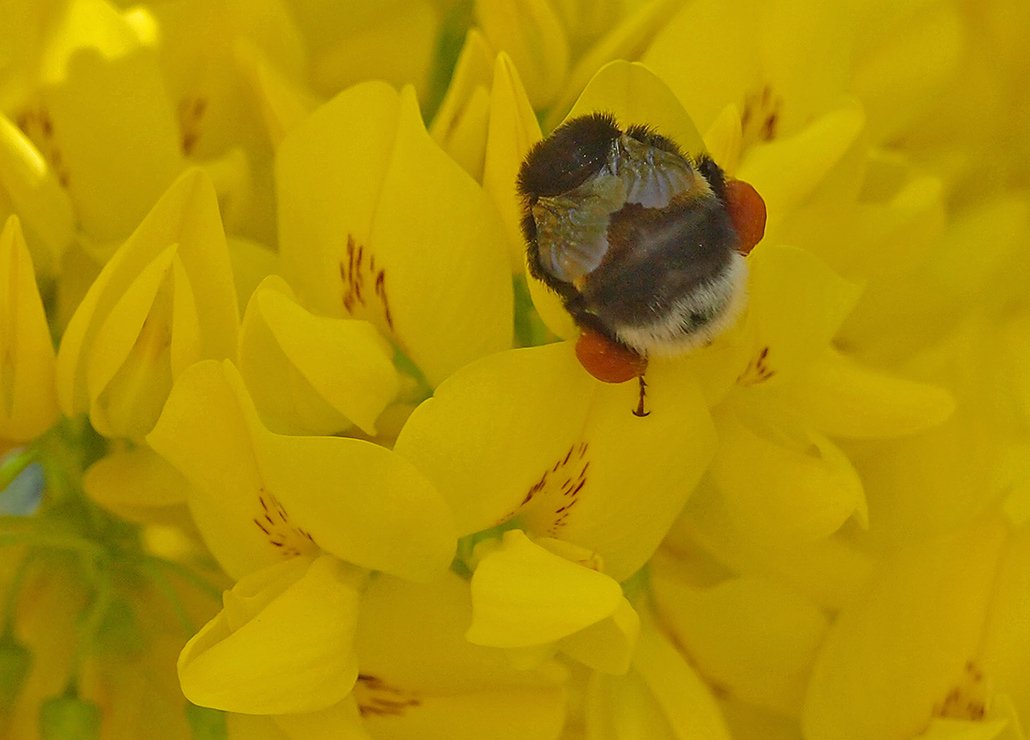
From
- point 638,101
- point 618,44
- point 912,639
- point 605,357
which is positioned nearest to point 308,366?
point 605,357

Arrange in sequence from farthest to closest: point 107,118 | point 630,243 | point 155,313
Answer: point 107,118, point 155,313, point 630,243

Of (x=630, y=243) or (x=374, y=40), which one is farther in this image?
(x=374, y=40)

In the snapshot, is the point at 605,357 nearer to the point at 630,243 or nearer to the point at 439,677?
the point at 630,243

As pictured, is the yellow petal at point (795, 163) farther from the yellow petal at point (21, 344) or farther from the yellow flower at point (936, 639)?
the yellow petal at point (21, 344)

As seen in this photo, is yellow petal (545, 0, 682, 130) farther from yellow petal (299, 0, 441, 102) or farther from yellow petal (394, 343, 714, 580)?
yellow petal (394, 343, 714, 580)

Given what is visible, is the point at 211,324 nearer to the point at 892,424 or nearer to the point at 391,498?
the point at 391,498

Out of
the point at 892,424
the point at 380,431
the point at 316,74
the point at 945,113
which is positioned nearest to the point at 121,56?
the point at 316,74
